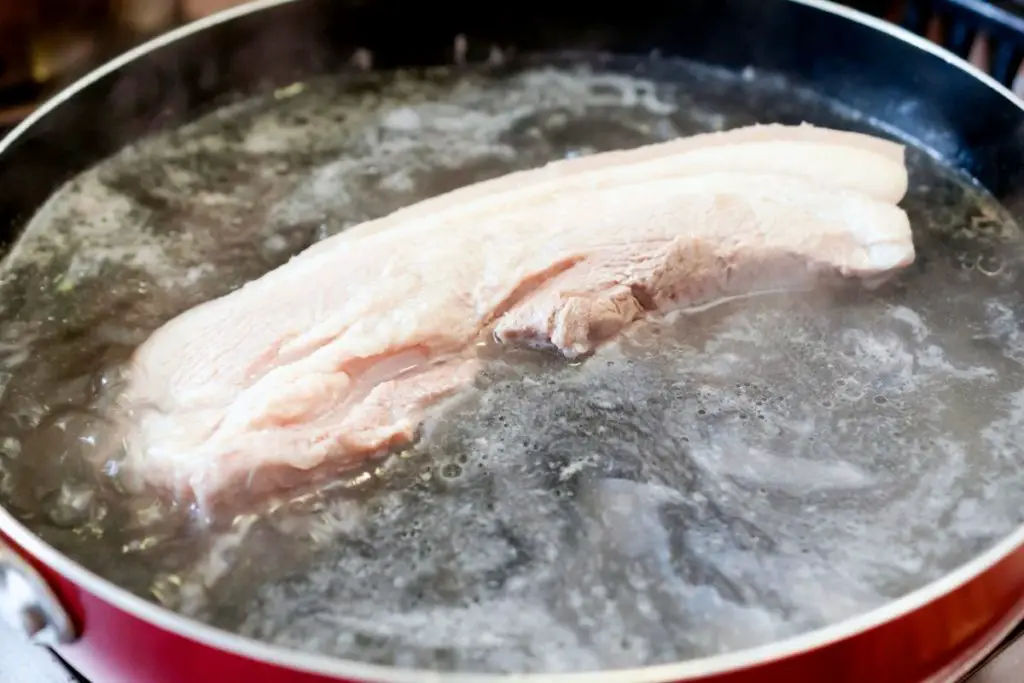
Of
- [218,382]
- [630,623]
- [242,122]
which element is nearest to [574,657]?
[630,623]

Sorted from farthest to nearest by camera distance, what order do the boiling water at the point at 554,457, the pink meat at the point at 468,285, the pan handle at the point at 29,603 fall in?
the pink meat at the point at 468,285
the boiling water at the point at 554,457
the pan handle at the point at 29,603

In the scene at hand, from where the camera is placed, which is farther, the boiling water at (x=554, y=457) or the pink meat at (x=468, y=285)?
the pink meat at (x=468, y=285)

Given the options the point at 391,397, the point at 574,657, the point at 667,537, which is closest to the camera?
the point at 574,657

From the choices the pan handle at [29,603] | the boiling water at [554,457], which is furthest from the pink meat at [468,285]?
the pan handle at [29,603]

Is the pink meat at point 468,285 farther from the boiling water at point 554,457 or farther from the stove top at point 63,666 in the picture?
the stove top at point 63,666

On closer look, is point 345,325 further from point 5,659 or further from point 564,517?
point 5,659

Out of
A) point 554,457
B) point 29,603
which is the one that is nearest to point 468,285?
point 554,457

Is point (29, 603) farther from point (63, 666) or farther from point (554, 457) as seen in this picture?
point (554, 457)
